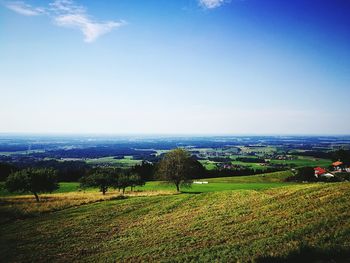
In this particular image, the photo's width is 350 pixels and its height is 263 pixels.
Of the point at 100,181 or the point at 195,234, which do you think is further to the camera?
the point at 100,181

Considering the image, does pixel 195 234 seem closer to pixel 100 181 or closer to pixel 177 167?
pixel 177 167

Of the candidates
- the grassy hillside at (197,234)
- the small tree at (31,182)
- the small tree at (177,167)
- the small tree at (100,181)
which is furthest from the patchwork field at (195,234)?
the small tree at (100,181)

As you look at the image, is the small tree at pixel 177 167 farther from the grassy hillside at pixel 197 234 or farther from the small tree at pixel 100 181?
the grassy hillside at pixel 197 234

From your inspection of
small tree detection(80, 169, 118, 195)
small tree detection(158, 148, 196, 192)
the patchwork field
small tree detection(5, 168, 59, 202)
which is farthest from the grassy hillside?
small tree detection(80, 169, 118, 195)

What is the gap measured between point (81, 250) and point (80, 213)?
1637 cm

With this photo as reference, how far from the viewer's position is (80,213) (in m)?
37.6

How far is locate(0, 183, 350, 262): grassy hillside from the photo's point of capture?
1587cm

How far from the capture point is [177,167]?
203 feet

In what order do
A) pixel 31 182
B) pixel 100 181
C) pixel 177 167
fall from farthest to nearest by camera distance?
pixel 100 181 < pixel 177 167 < pixel 31 182

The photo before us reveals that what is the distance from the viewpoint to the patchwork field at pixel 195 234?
15.7 metres

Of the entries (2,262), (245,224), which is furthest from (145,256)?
(2,262)

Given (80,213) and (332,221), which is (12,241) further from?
(332,221)

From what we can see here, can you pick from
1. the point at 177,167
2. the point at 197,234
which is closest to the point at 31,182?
the point at 177,167

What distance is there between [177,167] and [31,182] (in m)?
31.1
